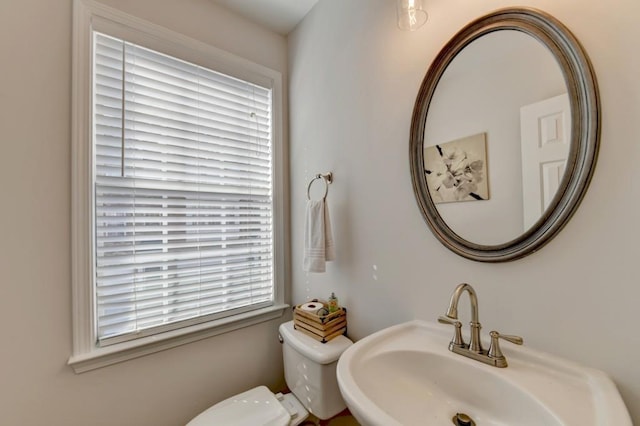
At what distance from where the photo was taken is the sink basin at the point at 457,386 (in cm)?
60

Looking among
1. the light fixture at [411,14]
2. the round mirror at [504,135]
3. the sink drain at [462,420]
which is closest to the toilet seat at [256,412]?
the sink drain at [462,420]

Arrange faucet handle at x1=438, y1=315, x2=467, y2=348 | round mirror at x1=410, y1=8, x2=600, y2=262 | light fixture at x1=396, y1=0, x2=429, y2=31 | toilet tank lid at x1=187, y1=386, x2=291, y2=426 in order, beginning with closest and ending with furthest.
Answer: round mirror at x1=410, y1=8, x2=600, y2=262
faucet handle at x1=438, y1=315, x2=467, y2=348
light fixture at x1=396, y1=0, x2=429, y2=31
toilet tank lid at x1=187, y1=386, x2=291, y2=426

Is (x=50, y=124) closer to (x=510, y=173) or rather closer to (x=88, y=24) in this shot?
(x=88, y=24)

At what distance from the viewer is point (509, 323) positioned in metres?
0.83

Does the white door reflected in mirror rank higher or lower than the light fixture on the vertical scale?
lower

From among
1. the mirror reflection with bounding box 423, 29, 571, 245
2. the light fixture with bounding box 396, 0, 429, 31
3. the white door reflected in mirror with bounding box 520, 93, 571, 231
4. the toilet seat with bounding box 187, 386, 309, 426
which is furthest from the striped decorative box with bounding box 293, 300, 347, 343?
the light fixture with bounding box 396, 0, 429, 31

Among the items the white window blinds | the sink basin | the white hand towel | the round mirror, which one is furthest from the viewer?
the white hand towel

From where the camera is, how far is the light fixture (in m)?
0.96

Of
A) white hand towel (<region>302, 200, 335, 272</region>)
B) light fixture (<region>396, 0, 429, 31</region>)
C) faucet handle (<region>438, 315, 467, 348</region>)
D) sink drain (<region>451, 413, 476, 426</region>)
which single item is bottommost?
sink drain (<region>451, 413, 476, 426</region>)

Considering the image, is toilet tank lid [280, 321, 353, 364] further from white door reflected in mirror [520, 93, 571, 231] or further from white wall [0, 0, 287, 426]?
white door reflected in mirror [520, 93, 571, 231]

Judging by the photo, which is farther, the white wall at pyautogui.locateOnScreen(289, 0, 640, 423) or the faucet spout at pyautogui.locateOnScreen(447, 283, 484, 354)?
the faucet spout at pyautogui.locateOnScreen(447, 283, 484, 354)

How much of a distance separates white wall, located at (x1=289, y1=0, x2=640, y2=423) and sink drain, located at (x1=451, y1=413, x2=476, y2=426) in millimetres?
275

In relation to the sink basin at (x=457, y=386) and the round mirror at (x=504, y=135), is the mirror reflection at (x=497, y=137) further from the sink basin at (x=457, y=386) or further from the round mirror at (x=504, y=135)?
the sink basin at (x=457, y=386)

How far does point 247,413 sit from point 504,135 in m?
1.48
